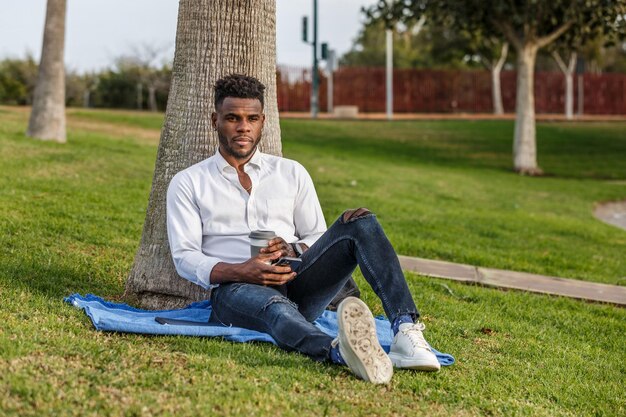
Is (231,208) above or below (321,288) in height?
above

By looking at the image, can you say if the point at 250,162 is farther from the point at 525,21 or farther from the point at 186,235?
the point at 525,21

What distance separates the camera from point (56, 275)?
6.63 m

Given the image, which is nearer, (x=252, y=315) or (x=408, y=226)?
(x=252, y=315)

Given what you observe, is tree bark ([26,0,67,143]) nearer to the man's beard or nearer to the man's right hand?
the man's beard

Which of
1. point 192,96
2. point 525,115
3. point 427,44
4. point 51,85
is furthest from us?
point 427,44

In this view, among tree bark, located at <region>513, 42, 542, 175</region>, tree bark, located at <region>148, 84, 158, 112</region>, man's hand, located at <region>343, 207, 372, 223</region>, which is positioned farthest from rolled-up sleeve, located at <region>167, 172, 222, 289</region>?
tree bark, located at <region>148, 84, 158, 112</region>

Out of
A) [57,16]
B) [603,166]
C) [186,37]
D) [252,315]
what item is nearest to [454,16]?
[603,166]

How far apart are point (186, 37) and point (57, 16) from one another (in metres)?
11.6

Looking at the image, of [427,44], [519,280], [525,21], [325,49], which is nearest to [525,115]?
[525,21]

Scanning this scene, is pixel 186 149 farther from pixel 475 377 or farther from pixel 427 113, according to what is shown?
pixel 427 113

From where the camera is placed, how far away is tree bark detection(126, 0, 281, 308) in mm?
6152

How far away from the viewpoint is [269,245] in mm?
4953

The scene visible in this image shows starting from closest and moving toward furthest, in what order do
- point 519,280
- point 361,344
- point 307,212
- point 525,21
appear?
point 361,344 < point 307,212 < point 519,280 < point 525,21

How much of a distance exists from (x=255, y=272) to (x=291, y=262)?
356 millimetres
